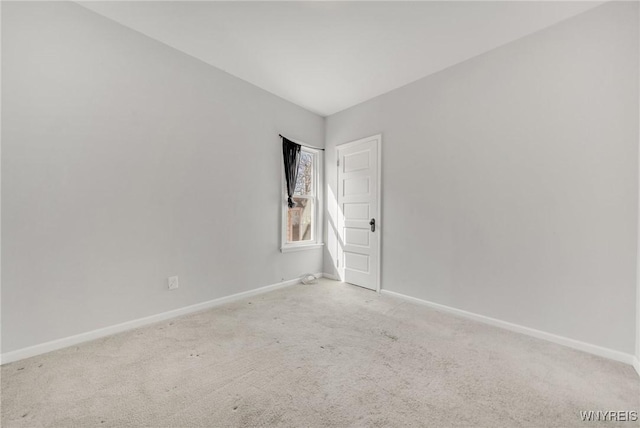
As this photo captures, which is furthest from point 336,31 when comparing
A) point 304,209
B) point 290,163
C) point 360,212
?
point 304,209

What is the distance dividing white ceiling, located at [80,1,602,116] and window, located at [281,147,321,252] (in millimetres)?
1308

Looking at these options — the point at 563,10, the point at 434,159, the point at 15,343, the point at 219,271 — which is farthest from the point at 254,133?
the point at 563,10

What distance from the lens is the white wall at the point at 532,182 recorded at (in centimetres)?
191

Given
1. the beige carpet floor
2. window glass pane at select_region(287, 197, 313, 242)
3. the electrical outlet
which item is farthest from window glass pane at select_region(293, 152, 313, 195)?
the beige carpet floor

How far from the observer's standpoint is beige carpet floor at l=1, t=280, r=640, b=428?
1.36 metres

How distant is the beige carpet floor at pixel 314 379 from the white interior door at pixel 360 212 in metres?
1.17

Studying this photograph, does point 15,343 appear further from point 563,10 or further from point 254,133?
point 563,10

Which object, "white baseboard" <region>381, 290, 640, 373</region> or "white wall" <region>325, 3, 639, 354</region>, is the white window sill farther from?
"white baseboard" <region>381, 290, 640, 373</region>

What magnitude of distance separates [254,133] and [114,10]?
63.5 inches

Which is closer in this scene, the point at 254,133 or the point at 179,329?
the point at 179,329

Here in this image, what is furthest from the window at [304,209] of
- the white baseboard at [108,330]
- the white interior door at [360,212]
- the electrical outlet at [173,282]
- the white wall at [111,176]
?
the electrical outlet at [173,282]

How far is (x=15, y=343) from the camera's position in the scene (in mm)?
1853

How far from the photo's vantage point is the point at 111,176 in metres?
2.25

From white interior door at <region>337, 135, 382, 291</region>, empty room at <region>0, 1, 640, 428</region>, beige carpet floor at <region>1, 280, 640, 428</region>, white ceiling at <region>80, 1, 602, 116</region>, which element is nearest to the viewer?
beige carpet floor at <region>1, 280, 640, 428</region>
